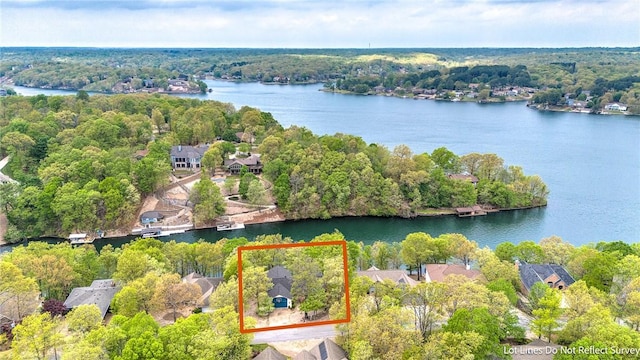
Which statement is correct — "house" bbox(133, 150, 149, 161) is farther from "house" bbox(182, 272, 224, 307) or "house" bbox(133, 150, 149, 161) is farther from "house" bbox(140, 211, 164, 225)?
"house" bbox(182, 272, 224, 307)

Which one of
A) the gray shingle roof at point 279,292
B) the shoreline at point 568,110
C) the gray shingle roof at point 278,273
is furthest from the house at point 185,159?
the shoreline at point 568,110

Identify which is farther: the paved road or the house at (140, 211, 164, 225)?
the house at (140, 211, 164, 225)

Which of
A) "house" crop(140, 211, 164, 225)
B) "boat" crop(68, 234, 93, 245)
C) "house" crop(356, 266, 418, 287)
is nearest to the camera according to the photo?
"house" crop(356, 266, 418, 287)

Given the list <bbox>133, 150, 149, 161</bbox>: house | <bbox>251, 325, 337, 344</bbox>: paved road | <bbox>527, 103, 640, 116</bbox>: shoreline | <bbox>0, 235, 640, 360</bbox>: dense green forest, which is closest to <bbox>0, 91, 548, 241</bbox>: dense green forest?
<bbox>133, 150, 149, 161</bbox>: house

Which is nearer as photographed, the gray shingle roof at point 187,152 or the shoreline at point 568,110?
the gray shingle roof at point 187,152

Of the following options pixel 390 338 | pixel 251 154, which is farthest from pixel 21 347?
pixel 251 154

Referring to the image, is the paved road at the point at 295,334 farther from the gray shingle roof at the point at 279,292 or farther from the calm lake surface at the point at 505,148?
the calm lake surface at the point at 505,148

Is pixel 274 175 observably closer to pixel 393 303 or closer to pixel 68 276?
pixel 68 276
